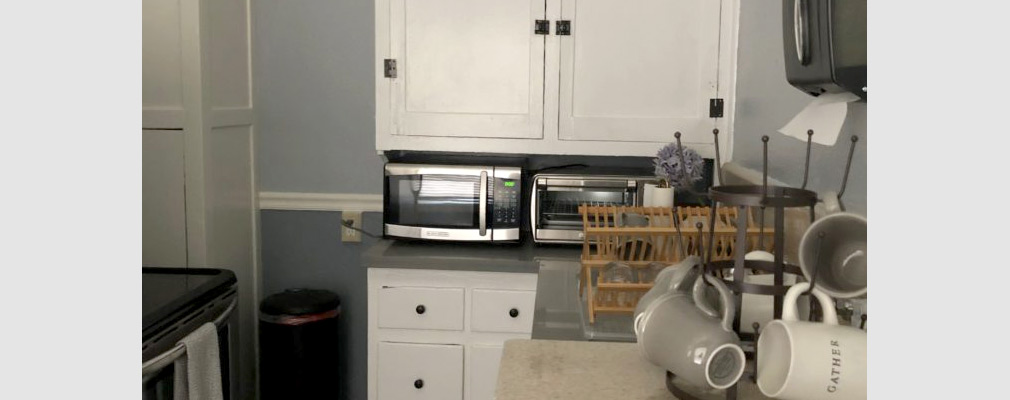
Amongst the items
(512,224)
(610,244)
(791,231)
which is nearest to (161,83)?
(512,224)

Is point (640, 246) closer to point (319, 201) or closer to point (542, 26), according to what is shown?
point (542, 26)

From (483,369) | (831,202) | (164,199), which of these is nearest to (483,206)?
(483,369)

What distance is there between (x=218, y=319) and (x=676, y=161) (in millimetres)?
1266

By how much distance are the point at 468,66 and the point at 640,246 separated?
3.83ft

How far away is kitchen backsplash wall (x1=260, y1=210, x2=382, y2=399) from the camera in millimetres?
3193

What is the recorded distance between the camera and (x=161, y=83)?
2.67m

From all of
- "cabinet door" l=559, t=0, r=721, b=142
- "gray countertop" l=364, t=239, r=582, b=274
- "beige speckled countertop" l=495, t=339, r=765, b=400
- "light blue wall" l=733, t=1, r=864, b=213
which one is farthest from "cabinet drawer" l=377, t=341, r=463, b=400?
"beige speckled countertop" l=495, t=339, r=765, b=400

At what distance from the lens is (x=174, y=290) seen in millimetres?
2008

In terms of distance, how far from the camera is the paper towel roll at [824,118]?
133 cm

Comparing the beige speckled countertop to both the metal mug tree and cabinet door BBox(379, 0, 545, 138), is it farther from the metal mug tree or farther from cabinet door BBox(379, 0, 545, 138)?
cabinet door BBox(379, 0, 545, 138)

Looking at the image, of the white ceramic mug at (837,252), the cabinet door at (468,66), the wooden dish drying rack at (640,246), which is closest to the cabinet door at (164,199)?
the cabinet door at (468,66)

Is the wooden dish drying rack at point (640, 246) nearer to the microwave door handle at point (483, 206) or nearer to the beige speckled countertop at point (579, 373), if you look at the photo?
the beige speckled countertop at point (579, 373)

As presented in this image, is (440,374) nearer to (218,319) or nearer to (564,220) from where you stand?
(564,220)

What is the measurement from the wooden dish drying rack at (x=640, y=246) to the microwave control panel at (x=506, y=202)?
879mm
